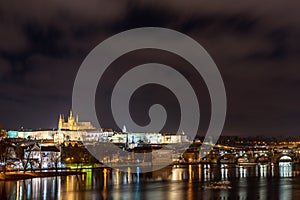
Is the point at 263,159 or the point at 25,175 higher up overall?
the point at 25,175

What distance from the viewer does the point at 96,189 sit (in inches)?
1193

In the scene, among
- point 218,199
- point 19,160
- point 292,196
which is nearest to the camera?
point 218,199

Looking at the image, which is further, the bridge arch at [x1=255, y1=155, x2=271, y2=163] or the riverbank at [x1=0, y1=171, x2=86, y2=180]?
the bridge arch at [x1=255, y1=155, x2=271, y2=163]

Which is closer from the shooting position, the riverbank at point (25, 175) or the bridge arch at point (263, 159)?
the riverbank at point (25, 175)

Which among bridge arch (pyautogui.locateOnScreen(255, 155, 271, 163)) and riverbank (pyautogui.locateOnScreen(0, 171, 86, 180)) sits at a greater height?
riverbank (pyautogui.locateOnScreen(0, 171, 86, 180))

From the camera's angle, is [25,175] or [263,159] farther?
[263,159]

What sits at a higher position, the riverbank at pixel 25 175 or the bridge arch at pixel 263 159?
the riverbank at pixel 25 175

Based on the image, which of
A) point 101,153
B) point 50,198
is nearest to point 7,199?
point 50,198

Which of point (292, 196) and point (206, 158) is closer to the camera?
point (292, 196)

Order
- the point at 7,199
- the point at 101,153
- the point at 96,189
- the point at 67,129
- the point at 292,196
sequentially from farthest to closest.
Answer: the point at 67,129 < the point at 101,153 < the point at 96,189 < the point at 292,196 < the point at 7,199

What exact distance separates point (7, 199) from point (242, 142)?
10586 cm

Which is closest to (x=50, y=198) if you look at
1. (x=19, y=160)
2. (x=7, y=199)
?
(x=7, y=199)

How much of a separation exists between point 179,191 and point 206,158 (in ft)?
213

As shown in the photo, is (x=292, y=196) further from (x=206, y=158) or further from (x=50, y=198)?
Result: (x=206, y=158)
